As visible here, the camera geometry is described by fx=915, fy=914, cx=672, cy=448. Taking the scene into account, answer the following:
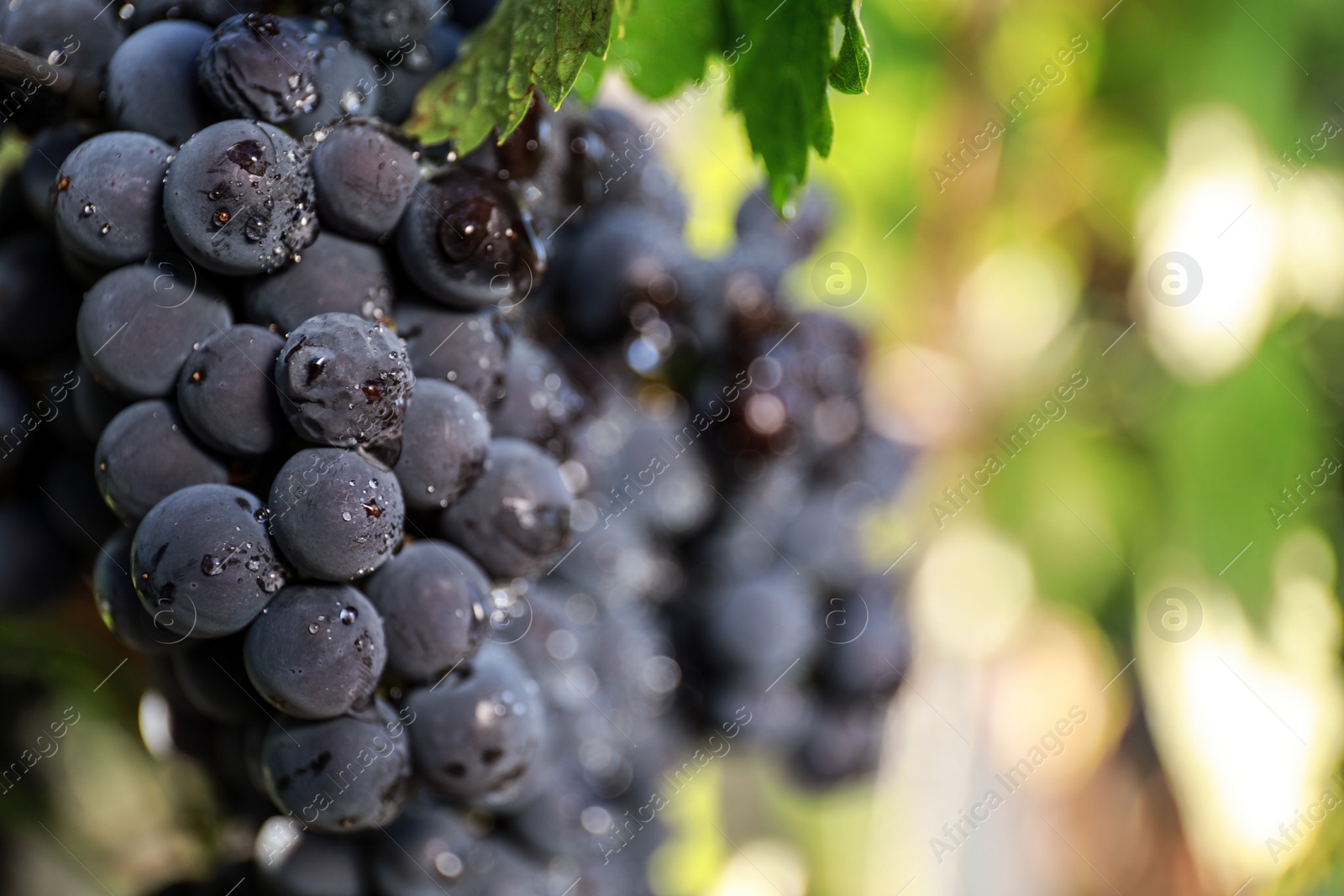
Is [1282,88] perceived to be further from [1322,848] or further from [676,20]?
[676,20]

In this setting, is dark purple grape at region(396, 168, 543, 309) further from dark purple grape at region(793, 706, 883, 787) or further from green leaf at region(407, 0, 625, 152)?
dark purple grape at region(793, 706, 883, 787)

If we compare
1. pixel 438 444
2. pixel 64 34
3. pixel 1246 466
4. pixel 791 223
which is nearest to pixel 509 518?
pixel 438 444

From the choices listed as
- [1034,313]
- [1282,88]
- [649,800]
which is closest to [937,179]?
[1034,313]

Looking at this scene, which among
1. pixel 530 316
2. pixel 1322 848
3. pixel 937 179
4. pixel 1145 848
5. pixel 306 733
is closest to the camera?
pixel 306 733

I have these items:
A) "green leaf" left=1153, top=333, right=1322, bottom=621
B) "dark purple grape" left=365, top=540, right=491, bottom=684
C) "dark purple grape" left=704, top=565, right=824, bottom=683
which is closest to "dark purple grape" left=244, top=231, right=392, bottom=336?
"dark purple grape" left=365, top=540, right=491, bottom=684

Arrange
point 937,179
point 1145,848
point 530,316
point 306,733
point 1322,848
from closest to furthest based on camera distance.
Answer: point 306,733 < point 530,316 < point 1322,848 < point 937,179 < point 1145,848

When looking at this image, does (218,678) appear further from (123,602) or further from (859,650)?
(859,650)
